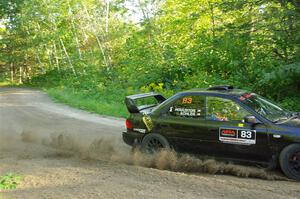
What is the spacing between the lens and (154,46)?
781 inches

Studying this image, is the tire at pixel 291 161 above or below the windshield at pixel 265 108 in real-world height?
below

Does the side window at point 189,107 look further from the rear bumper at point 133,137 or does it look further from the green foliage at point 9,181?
the green foliage at point 9,181

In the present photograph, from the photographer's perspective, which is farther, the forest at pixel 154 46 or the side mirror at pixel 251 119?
the forest at pixel 154 46

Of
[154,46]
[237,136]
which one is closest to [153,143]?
[237,136]

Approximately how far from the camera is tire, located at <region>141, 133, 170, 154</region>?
7047 millimetres

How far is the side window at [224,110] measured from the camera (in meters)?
6.30

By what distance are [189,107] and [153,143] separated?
1.07 m

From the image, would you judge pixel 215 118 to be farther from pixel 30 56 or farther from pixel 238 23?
pixel 30 56

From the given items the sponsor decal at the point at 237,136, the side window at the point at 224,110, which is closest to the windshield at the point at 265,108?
the side window at the point at 224,110

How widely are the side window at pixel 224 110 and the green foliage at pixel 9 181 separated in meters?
3.48

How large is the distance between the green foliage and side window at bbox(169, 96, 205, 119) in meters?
3.09

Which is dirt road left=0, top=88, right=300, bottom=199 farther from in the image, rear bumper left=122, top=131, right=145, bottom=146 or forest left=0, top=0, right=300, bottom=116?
forest left=0, top=0, right=300, bottom=116

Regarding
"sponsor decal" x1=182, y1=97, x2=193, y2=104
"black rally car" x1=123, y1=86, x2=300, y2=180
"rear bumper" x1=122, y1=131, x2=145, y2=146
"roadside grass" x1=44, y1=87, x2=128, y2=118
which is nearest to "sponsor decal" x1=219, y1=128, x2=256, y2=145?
"black rally car" x1=123, y1=86, x2=300, y2=180

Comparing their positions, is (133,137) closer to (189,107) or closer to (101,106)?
(189,107)
